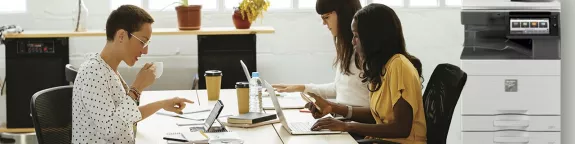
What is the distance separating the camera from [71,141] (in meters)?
2.97

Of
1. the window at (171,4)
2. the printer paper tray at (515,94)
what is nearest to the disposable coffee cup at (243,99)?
the printer paper tray at (515,94)

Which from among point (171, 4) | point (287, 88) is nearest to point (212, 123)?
point (287, 88)

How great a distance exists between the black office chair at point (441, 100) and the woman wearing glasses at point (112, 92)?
0.88m

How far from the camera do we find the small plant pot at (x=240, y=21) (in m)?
5.76

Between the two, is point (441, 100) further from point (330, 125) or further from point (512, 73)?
point (512, 73)

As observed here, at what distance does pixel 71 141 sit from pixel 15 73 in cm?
302

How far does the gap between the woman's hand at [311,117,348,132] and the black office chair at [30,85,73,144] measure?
2.87 ft

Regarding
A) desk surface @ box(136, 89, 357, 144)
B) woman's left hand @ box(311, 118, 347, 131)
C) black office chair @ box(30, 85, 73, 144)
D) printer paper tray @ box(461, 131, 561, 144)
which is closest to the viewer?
black office chair @ box(30, 85, 73, 144)

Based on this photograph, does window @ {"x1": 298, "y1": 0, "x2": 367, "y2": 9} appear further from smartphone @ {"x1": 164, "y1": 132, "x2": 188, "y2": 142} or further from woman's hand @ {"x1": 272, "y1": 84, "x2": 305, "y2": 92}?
smartphone @ {"x1": 164, "y1": 132, "x2": 188, "y2": 142}

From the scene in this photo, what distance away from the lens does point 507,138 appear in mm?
5281

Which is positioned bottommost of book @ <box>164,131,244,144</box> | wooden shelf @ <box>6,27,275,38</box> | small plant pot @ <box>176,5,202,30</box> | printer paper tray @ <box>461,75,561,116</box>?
printer paper tray @ <box>461,75,561,116</box>

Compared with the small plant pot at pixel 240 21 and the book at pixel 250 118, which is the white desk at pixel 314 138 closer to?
the book at pixel 250 118

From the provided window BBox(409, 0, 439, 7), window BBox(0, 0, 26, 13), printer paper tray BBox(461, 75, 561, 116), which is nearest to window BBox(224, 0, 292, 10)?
window BBox(409, 0, 439, 7)

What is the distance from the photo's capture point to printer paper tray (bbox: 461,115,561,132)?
5.24 metres
